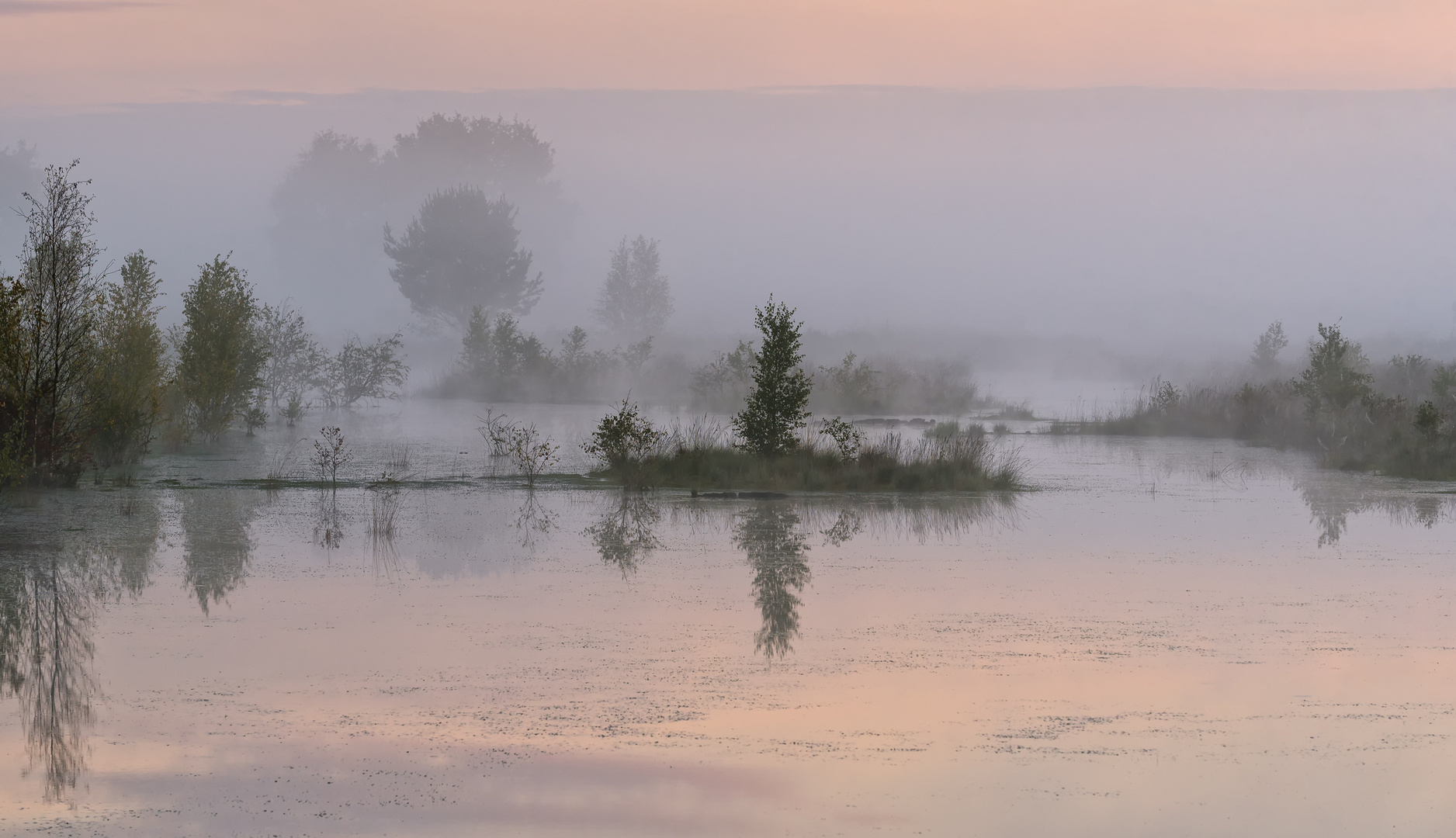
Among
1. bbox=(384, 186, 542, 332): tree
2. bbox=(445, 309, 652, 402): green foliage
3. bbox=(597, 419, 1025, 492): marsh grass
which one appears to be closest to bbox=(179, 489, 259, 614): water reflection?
bbox=(597, 419, 1025, 492): marsh grass

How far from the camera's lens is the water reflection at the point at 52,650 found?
5.67m

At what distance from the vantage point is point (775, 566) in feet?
36.0

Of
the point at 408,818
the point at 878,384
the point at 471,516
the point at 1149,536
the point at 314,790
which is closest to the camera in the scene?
the point at 408,818

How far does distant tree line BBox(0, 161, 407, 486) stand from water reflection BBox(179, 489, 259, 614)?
1.98 meters

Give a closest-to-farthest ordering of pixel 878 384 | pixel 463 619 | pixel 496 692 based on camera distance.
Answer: pixel 496 692 < pixel 463 619 < pixel 878 384

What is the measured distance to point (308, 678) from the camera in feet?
22.5

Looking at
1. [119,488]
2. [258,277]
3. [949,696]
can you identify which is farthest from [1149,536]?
[258,277]

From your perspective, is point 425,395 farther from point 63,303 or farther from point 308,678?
point 308,678

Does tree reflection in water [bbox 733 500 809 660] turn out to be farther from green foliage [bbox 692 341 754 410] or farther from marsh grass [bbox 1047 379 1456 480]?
green foliage [bbox 692 341 754 410]

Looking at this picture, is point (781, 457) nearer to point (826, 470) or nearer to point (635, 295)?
point (826, 470)

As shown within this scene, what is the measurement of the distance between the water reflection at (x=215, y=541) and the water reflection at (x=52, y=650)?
68cm

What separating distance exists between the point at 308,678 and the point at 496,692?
1.07m

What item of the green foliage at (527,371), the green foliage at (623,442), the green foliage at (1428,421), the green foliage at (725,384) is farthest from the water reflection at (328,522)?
the green foliage at (527,371)

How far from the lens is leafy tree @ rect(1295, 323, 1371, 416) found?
24.9m
